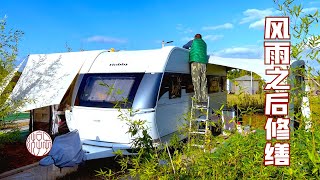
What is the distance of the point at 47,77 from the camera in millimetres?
8242

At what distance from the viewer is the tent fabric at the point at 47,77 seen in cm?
757

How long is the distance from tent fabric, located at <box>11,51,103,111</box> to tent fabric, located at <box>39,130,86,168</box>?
6.93ft

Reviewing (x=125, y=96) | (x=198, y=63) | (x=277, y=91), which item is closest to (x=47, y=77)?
(x=125, y=96)

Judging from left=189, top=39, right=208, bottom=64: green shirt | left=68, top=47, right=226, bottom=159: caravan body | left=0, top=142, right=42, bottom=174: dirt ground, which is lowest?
left=0, top=142, right=42, bottom=174: dirt ground

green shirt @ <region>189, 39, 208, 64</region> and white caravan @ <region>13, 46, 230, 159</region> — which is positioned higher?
green shirt @ <region>189, 39, 208, 64</region>

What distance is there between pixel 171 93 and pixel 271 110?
5.54m

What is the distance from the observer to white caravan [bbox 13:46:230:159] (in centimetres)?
688

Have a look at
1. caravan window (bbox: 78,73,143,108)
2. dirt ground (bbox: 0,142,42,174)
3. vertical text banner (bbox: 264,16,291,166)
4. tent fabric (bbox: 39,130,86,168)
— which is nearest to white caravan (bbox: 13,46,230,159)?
caravan window (bbox: 78,73,143,108)

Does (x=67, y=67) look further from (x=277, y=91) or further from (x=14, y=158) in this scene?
(x=277, y=91)

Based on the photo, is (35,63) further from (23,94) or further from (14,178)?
(14,178)

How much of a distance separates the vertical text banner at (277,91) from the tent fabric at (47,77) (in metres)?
5.90

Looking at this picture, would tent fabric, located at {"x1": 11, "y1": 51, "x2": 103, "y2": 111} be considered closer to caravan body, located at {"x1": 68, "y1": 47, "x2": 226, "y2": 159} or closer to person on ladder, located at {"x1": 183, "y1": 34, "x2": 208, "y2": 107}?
caravan body, located at {"x1": 68, "y1": 47, "x2": 226, "y2": 159}

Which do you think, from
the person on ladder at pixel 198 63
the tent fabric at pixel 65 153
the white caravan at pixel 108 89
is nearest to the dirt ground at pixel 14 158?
the white caravan at pixel 108 89
